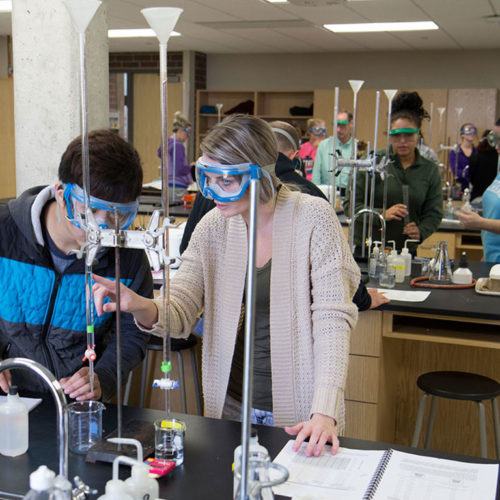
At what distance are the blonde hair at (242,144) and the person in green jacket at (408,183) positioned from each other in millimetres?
2049

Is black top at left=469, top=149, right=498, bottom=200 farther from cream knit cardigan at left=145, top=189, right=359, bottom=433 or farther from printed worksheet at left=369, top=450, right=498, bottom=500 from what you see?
printed worksheet at left=369, top=450, right=498, bottom=500

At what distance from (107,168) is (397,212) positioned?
2.23 m

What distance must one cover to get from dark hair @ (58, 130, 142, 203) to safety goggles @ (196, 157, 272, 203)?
0.16 meters

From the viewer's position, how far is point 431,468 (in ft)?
4.48

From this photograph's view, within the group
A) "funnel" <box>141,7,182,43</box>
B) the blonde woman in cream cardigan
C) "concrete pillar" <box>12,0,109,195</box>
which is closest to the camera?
"funnel" <box>141,7,182,43</box>

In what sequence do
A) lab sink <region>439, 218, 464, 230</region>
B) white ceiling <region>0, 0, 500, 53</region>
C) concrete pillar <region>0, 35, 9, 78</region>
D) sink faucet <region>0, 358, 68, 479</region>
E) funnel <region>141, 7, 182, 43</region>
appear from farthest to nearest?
1. concrete pillar <region>0, 35, 9, 78</region>
2. white ceiling <region>0, 0, 500, 53</region>
3. lab sink <region>439, 218, 464, 230</region>
4. funnel <region>141, 7, 182, 43</region>
5. sink faucet <region>0, 358, 68, 479</region>

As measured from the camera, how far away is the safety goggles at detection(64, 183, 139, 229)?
1.45m

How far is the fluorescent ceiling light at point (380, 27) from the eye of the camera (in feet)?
24.6

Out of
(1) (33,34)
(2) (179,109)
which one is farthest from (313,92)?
(1) (33,34)

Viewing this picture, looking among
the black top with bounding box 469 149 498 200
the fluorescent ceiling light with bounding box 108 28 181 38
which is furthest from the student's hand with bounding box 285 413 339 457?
the fluorescent ceiling light with bounding box 108 28 181 38

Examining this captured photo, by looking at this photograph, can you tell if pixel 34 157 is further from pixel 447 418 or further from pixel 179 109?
pixel 179 109

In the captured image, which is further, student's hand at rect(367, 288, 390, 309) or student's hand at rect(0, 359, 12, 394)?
student's hand at rect(367, 288, 390, 309)

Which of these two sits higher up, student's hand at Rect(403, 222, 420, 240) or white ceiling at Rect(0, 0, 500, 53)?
white ceiling at Rect(0, 0, 500, 53)

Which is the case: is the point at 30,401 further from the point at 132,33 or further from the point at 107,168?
the point at 132,33
